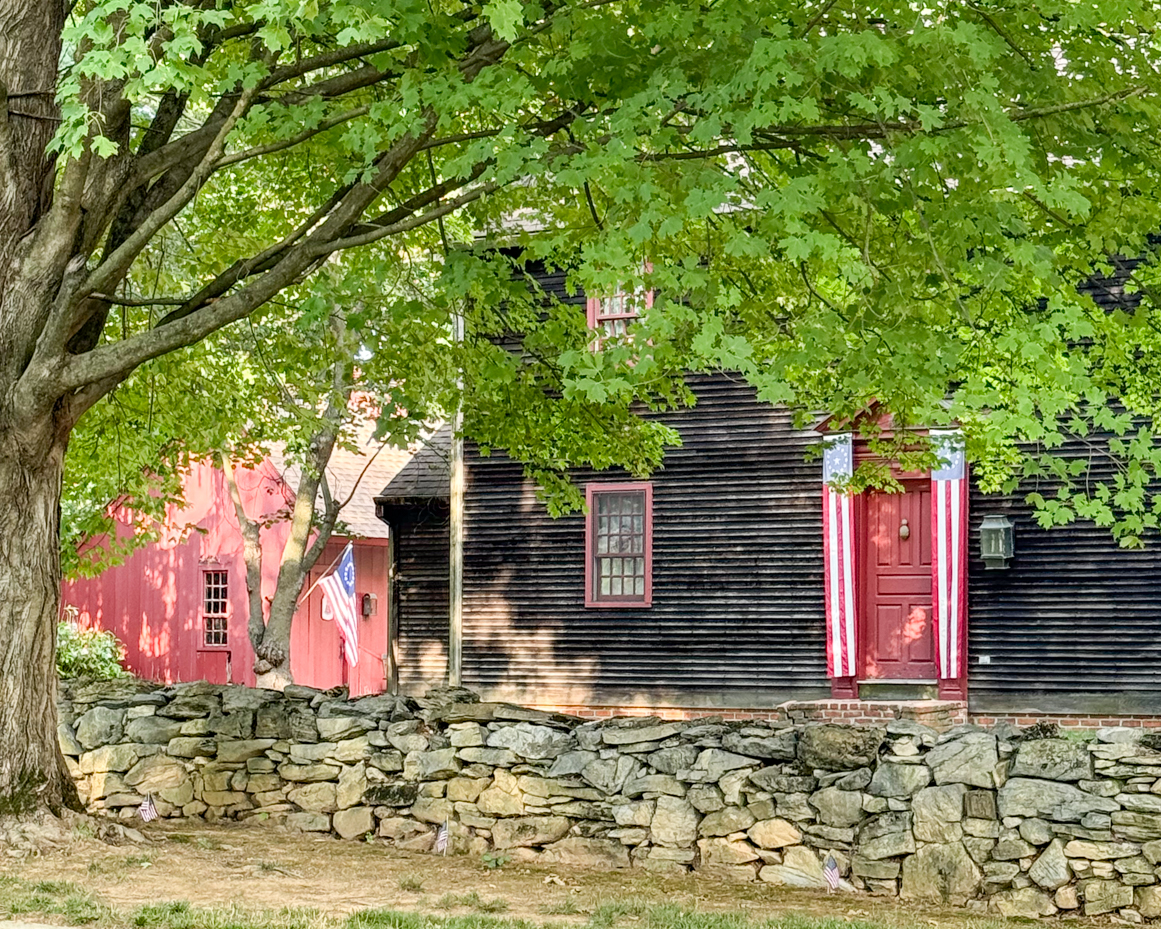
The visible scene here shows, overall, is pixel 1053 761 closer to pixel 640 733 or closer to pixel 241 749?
pixel 640 733

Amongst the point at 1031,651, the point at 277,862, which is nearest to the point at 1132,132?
the point at 277,862

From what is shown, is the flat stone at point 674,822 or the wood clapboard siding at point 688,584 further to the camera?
the wood clapboard siding at point 688,584

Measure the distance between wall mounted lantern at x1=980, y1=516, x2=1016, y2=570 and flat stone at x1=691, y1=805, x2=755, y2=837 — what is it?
317 inches

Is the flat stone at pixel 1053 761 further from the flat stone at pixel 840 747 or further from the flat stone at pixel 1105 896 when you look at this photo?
the flat stone at pixel 840 747

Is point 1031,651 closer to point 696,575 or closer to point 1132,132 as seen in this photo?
point 696,575

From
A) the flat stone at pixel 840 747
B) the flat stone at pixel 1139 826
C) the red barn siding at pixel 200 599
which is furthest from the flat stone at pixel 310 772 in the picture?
the red barn siding at pixel 200 599

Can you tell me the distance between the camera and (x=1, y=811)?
9930 mm

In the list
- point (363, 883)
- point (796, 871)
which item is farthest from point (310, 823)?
point (796, 871)

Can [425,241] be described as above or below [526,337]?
above

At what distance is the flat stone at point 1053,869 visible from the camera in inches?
397

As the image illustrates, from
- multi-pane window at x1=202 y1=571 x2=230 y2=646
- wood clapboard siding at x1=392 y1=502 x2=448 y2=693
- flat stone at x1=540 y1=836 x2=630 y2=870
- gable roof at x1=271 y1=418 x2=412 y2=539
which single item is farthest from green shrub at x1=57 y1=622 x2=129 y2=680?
flat stone at x1=540 y1=836 x2=630 y2=870

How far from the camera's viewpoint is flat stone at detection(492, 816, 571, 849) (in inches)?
452

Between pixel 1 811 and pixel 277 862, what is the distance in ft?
6.15

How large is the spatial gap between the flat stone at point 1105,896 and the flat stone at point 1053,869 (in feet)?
0.54
